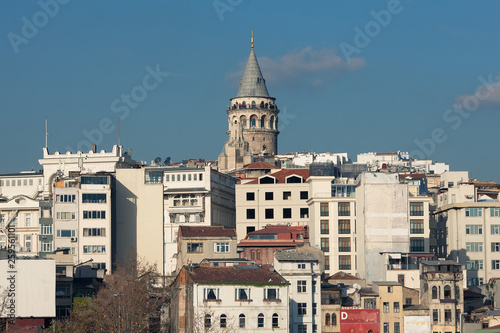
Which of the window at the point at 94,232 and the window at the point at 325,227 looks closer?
the window at the point at 325,227

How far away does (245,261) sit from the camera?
116 meters

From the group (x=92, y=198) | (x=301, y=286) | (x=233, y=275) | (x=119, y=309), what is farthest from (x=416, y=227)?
(x=119, y=309)

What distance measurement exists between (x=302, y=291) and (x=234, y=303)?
8911 millimetres

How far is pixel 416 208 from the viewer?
134m

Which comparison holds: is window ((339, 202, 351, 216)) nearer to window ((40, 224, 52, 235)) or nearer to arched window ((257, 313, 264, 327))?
window ((40, 224, 52, 235))

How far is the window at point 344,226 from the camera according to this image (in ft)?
444

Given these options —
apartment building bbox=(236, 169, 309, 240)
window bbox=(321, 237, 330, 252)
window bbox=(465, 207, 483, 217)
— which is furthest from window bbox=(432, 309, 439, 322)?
apartment building bbox=(236, 169, 309, 240)

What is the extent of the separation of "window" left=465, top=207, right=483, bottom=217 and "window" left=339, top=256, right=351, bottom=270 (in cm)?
1421

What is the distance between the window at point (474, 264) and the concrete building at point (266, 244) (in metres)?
18.5

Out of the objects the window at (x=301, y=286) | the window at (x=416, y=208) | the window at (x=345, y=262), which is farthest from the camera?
the window at (x=345, y=262)

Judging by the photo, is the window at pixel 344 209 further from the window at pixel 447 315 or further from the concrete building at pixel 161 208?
the window at pixel 447 315

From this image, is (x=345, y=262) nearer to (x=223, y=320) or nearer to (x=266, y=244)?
(x=266, y=244)

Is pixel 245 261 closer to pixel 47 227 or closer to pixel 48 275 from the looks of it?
pixel 48 275

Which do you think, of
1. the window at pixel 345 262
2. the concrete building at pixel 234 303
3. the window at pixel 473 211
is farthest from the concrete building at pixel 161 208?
the concrete building at pixel 234 303
